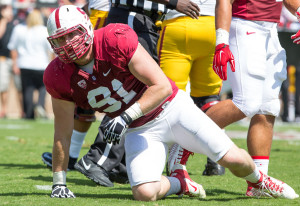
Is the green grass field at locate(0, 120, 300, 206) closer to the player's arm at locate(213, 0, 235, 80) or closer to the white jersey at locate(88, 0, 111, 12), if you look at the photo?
the player's arm at locate(213, 0, 235, 80)

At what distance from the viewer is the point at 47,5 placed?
1257 cm

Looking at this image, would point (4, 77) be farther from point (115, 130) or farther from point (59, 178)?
point (115, 130)

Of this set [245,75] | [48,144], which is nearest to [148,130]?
[245,75]

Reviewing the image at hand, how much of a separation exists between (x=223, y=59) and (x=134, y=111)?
76 cm

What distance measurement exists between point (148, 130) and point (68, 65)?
607 millimetres

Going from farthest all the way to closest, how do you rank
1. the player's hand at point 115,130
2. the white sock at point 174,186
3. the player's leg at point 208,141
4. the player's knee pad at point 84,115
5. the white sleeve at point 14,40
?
the white sleeve at point 14,40 → the player's knee pad at point 84,115 → the white sock at point 174,186 → the player's leg at point 208,141 → the player's hand at point 115,130

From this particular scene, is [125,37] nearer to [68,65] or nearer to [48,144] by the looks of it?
[68,65]

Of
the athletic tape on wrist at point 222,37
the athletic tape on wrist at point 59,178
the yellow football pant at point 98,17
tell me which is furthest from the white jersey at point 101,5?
the athletic tape on wrist at point 59,178

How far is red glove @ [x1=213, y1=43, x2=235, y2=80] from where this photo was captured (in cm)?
371

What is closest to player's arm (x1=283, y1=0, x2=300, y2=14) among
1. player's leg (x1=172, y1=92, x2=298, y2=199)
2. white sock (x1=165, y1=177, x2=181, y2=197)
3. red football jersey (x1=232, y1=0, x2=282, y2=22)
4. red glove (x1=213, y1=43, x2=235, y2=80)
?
red football jersey (x1=232, y1=0, x2=282, y2=22)

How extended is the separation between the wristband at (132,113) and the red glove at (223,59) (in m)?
0.70

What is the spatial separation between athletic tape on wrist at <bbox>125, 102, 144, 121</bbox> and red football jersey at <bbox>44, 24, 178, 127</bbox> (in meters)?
0.22

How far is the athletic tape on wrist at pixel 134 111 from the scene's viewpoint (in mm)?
3264

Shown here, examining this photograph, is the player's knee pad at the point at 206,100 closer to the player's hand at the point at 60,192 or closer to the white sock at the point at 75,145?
the white sock at the point at 75,145
